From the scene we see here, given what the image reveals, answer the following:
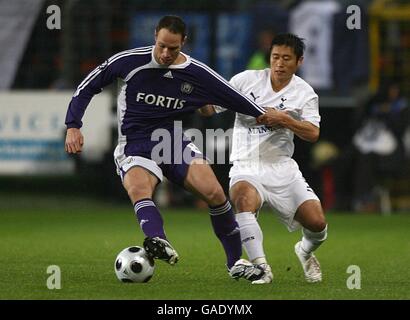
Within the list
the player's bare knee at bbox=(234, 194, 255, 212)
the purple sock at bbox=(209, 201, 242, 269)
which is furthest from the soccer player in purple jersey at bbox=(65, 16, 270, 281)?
the player's bare knee at bbox=(234, 194, 255, 212)

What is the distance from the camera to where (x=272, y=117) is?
8.53 metres

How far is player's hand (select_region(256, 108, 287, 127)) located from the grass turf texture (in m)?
1.16

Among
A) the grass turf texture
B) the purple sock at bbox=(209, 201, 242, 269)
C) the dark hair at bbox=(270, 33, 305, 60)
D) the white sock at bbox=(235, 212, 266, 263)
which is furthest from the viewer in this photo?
the purple sock at bbox=(209, 201, 242, 269)

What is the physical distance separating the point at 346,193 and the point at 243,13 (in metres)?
3.02

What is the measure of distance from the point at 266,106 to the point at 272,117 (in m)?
0.30

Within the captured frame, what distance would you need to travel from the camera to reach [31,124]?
53.4 ft

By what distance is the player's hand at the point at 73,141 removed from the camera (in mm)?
8297

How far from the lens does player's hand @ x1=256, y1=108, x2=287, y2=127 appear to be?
8.53m

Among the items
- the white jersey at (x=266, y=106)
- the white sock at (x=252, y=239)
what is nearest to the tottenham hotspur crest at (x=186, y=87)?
the white jersey at (x=266, y=106)

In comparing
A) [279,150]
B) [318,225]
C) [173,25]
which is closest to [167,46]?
[173,25]

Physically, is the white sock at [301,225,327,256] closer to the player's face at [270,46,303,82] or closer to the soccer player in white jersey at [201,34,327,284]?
the soccer player in white jersey at [201,34,327,284]

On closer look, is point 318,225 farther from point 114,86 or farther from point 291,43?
point 114,86
